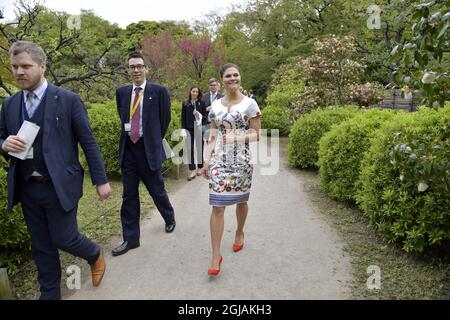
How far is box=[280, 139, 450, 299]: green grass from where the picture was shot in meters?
3.13

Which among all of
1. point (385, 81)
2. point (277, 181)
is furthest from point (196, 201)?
point (385, 81)

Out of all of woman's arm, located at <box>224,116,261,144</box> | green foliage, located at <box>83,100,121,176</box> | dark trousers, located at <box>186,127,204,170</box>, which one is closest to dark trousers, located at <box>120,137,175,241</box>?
woman's arm, located at <box>224,116,261,144</box>

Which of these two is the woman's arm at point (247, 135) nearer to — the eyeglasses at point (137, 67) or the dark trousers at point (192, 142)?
the eyeglasses at point (137, 67)

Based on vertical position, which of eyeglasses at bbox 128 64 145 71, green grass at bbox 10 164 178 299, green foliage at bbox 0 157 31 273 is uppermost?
eyeglasses at bbox 128 64 145 71

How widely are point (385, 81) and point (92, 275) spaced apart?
18.5 m

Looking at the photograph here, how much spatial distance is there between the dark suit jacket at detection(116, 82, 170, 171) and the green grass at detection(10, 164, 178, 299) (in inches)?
41.9

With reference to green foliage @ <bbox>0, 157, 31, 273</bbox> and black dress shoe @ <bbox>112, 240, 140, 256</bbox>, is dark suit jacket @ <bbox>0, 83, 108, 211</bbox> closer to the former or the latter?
green foliage @ <bbox>0, 157, 31, 273</bbox>

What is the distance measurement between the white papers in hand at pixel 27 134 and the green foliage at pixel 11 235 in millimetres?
882

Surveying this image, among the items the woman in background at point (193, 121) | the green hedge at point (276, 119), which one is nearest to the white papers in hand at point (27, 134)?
the woman in background at point (193, 121)

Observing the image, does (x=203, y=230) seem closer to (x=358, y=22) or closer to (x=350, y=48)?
(x=350, y=48)

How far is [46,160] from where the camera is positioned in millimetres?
2758

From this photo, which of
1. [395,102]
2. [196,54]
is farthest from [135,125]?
[196,54]

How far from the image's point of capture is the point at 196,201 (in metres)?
6.03

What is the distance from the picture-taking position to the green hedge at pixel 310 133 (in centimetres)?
793
